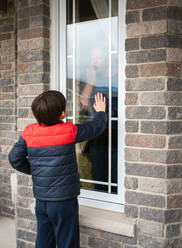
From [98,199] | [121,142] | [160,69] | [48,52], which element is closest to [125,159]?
[121,142]

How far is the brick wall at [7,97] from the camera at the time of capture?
3.78 m

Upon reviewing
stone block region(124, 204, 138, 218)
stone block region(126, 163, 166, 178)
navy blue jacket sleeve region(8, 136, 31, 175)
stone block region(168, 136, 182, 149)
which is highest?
stone block region(168, 136, 182, 149)

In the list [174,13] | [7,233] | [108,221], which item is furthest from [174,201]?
[7,233]

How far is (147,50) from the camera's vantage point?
232 cm

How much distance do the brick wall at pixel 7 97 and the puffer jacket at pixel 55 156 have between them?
1.76 m

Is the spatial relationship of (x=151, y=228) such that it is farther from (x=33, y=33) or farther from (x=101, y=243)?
(x=33, y=33)

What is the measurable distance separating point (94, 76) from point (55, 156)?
1012 millimetres

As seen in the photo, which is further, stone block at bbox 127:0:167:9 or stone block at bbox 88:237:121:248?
stone block at bbox 88:237:121:248

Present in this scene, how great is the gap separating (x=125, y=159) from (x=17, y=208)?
140 centimetres

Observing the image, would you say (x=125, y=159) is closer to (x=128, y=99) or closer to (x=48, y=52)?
(x=128, y=99)

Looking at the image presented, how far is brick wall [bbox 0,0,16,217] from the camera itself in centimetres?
378

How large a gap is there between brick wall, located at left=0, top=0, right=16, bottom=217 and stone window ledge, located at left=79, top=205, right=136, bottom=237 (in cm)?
165

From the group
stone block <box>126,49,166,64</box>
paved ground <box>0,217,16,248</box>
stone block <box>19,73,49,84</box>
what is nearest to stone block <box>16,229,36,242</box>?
paved ground <box>0,217,16,248</box>

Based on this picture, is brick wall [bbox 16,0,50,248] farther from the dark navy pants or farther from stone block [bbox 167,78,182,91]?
stone block [bbox 167,78,182,91]
